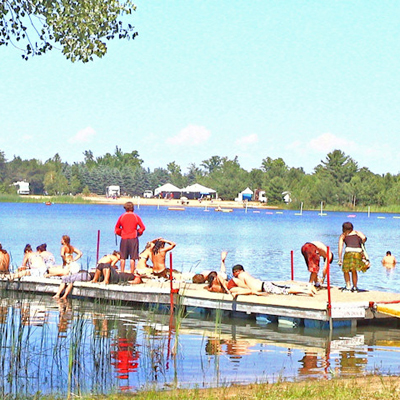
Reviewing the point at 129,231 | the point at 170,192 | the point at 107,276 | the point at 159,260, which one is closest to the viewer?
the point at 107,276

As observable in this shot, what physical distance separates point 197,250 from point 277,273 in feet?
40.7

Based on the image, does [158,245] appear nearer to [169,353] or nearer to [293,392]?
[169,353]

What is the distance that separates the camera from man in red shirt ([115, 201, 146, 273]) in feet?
59.6

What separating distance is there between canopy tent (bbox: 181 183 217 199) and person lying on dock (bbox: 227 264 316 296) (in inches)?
5451

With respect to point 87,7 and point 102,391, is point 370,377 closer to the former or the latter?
point 102,391

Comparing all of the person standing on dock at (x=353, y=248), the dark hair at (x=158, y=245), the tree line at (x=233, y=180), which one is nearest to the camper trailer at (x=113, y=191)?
the tree line at (x=233, y=180)

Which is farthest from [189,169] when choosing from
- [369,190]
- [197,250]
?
[197,250]

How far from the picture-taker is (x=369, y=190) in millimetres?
129750

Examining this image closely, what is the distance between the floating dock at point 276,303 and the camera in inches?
582

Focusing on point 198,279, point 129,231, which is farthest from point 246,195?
point 129,231

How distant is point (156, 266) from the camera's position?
62.3 feet

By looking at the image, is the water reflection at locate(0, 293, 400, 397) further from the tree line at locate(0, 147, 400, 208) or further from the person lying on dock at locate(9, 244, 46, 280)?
the tree line at locate(0, 147, 400, 208)

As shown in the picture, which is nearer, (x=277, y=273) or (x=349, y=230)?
(x=349, y=230)

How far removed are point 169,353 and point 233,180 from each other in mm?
152120
